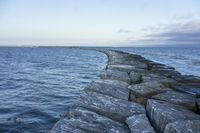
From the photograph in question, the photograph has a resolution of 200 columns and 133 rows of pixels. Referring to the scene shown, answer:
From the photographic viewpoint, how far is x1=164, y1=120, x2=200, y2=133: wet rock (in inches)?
155

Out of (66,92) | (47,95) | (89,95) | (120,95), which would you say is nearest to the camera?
(89,95)

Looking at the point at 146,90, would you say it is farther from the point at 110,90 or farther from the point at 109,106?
the point at 109,106

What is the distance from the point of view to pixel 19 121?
6.91 m

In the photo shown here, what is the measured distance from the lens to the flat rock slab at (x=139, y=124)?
14.5 feet

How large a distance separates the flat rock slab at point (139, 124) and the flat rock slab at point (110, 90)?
1.58 metres

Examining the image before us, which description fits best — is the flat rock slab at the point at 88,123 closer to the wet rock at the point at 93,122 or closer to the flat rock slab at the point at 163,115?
the wet rock at the point at 93,122

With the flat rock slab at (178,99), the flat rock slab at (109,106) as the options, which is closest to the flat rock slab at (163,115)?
the flat rock slab at (109,106)

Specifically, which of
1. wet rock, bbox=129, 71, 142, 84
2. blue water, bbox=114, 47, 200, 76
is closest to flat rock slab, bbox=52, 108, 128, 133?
wet rock, bbox=129, 71, 142, 84

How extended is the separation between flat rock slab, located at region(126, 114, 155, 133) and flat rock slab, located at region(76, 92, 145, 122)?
0.88 ft

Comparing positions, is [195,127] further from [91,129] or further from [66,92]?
[66,92]

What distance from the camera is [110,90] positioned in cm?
677

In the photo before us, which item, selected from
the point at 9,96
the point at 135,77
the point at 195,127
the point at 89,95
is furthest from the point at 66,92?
the point at 195,127

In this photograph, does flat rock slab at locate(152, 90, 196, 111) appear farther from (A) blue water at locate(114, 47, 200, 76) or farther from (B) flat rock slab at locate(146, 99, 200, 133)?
(A) blue water at locate(114, 47, 200, 76)

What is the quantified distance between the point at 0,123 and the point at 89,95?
7.95 ft
